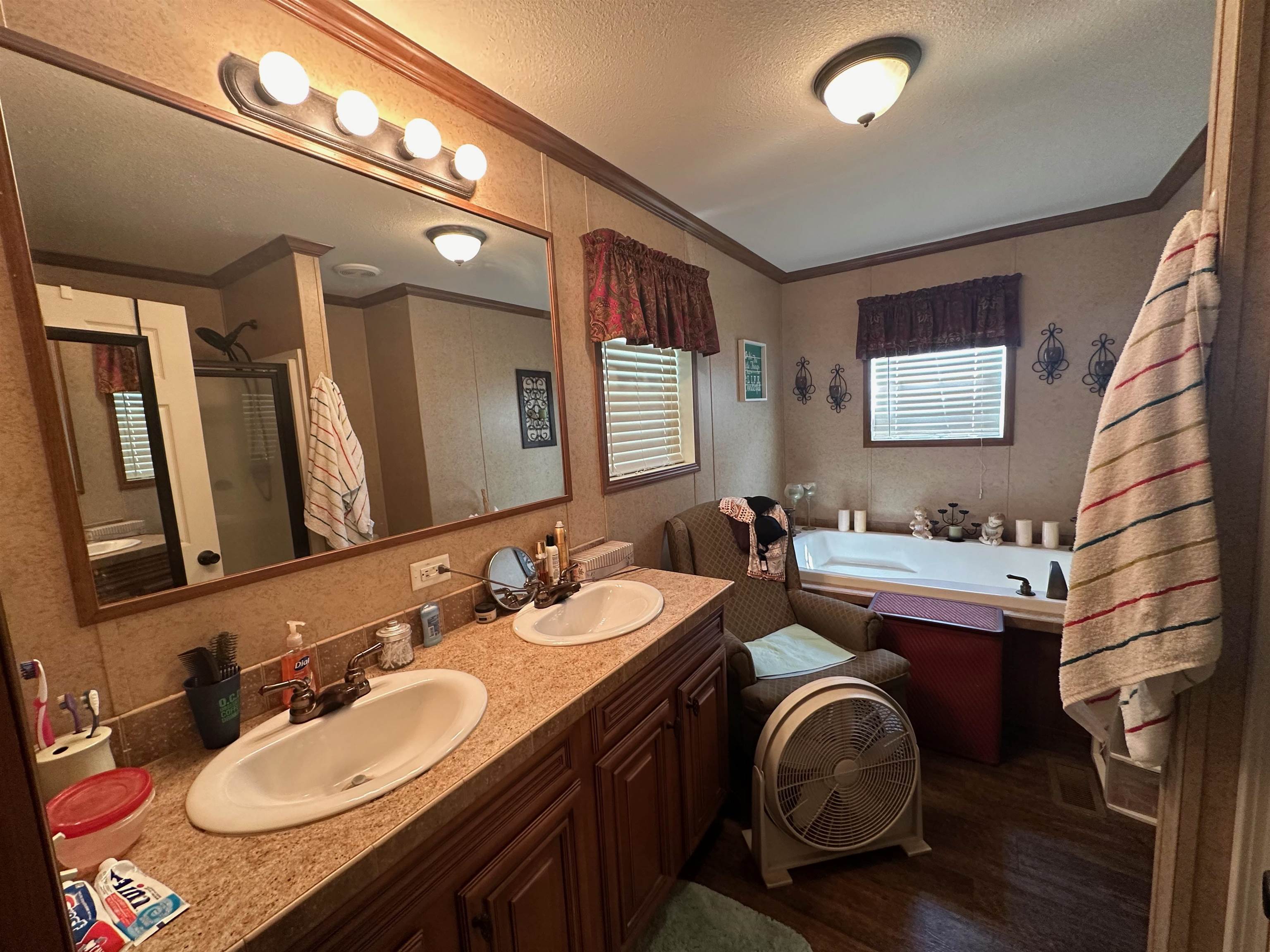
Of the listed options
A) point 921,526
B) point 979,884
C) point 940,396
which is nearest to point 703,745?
point 979,884

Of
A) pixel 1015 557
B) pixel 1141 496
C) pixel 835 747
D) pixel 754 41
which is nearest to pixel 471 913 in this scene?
pixel 835 747

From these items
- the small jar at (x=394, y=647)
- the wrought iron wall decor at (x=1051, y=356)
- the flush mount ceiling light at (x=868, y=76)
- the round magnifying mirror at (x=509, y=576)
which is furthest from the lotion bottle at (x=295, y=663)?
the wrought iron wall decor at (x=1051, y=356)

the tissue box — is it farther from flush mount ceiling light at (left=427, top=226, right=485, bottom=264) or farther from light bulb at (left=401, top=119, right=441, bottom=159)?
light bulb at (left=401, top=119, right=441, bottom=159)

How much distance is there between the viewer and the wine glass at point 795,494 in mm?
3732

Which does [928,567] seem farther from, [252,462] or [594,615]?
[252,462]

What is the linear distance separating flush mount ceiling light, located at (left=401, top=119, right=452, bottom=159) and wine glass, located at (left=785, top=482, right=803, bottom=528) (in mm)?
3090

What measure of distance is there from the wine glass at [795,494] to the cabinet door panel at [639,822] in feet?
8.12

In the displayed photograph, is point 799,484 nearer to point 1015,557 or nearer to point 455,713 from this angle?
point 1015,557

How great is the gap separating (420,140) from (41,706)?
1425mm

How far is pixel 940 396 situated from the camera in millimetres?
3377

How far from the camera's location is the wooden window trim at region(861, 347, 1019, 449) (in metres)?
3.13

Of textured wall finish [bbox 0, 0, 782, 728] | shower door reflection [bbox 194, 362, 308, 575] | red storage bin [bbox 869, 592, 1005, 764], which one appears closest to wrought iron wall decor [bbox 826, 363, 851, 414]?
red storage bin [bbox 869, 592, 1005, 764]

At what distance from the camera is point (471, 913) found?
91 cm

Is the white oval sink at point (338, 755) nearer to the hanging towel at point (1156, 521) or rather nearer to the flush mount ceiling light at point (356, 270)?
the flush mount ceiling light at point (356, 270)
